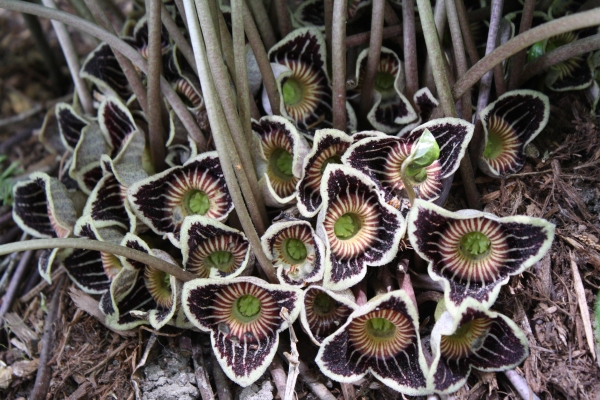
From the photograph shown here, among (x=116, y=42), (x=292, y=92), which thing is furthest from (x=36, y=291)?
(x=292, y=92)

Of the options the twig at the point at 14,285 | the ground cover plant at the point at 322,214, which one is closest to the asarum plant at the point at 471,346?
the ground cover plant at the point at 322,214

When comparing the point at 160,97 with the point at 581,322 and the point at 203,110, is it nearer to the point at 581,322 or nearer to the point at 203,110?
the point at 203,110

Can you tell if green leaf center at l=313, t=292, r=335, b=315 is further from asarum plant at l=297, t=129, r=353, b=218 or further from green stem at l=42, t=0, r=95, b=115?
green stem at l=42, t=0, r=95, b=115

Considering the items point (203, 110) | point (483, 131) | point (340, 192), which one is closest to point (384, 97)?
point (483, 131)

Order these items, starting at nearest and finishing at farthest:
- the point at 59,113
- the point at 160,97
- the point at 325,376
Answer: the point at 325,376
the point at 160,97
the point at 59,113

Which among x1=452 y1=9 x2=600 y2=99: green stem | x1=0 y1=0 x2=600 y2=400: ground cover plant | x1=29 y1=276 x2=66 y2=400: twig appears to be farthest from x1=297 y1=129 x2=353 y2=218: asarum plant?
x1=29 y1=276 x2=66 y2=400: twig

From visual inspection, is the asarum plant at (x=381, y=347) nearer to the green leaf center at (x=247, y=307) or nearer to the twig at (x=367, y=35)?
the green leaf center at (x=247, y=307)
